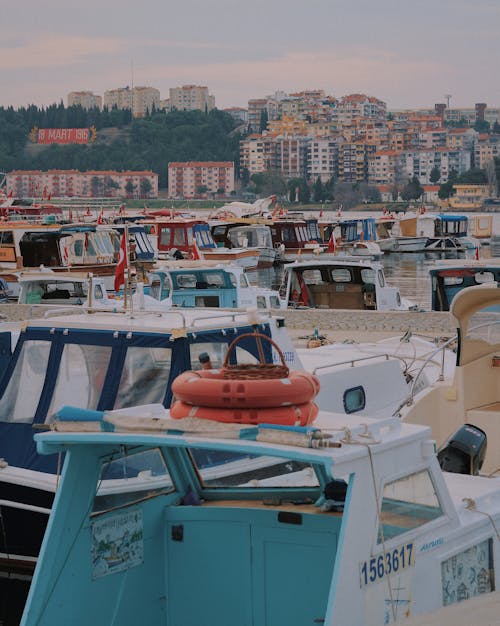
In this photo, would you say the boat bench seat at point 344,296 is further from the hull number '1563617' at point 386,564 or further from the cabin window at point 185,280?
the hull number '1563617' at point 386,564

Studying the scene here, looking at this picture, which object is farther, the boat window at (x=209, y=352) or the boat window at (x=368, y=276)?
the boat window at (x=368, y=276)

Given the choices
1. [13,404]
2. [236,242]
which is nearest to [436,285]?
[13,404]

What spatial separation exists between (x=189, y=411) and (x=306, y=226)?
60402mm

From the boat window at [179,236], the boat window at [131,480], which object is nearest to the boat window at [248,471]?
the boat window at [131,480]

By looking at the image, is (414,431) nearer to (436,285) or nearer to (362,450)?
(362,450)

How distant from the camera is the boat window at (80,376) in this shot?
1036 cm

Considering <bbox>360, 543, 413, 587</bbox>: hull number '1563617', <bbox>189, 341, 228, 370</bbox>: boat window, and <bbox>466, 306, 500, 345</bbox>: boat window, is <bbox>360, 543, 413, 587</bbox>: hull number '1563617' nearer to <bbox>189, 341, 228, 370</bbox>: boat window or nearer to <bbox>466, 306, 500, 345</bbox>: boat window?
<bbox>189, 341, 228, 370</bbox>: boat window

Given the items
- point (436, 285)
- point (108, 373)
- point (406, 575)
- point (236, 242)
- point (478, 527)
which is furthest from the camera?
point (236, 242)

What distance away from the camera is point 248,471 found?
838cm

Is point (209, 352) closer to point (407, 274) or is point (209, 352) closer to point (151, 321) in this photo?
point (151, 321)

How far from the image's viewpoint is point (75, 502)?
6.71 meters

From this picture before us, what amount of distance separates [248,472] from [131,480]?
1.54 metres

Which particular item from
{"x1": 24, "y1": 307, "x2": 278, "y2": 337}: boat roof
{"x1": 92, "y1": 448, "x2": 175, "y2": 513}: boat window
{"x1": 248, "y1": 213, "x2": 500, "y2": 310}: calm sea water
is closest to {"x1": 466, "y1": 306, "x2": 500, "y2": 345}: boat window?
{"x1": 24, "y1": 307, "x2": 278, "y2": 337}: boat roof

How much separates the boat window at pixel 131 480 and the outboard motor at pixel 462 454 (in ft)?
8.14
